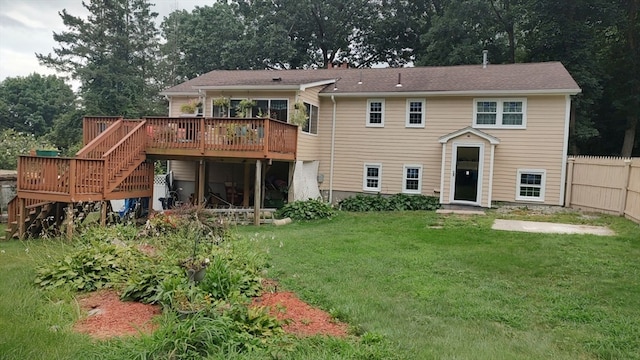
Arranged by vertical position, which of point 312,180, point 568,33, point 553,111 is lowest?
point 312,180

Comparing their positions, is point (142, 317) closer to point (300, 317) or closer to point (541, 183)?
point (300, 317)

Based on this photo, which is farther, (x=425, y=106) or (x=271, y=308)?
(x=425, y=106)

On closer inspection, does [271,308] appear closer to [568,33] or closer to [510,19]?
[568,33]

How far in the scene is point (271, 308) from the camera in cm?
462

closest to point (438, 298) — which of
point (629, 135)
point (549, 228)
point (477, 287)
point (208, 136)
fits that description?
point (477, 287)

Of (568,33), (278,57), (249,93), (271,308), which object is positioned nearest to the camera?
(271,308)

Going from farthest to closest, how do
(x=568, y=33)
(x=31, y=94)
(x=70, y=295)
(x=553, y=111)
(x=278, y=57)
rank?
(x=31, y=94)
(x=278, y=57)
(x=568, y=33)
(x=553, y=111)
(x=70, y=295)

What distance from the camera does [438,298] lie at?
5.45 metres

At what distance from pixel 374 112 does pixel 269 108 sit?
3.91m

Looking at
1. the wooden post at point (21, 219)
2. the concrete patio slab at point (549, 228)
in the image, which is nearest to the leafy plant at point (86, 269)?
the wooden post at point (21, 219)

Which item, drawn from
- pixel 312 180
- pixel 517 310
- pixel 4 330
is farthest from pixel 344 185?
pixel 4 330

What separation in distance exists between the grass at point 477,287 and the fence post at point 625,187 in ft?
7.52

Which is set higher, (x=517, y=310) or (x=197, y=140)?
(x=197, y=140)

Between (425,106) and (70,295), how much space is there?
12957mm
